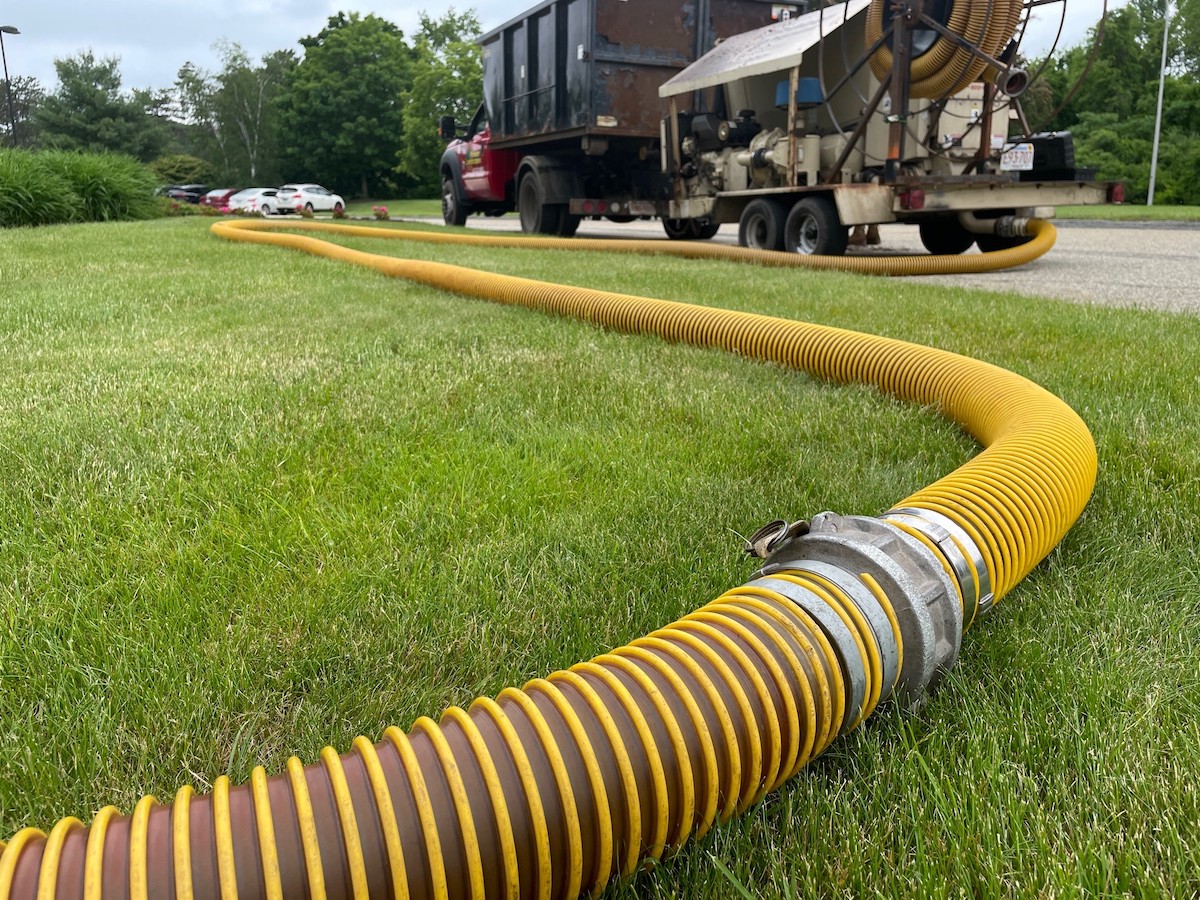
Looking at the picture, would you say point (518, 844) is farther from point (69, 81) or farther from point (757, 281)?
point (69, 81)

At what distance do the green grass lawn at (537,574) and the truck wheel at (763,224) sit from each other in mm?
5903

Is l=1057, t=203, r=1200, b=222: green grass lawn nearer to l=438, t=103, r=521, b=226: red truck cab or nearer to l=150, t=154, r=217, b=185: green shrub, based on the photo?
l=438, t=103, r=521, b=226: red truck cab

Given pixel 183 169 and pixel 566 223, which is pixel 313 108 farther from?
pixel 566 223

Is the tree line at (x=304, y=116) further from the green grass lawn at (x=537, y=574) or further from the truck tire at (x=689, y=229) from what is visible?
the green grass lawn at (x=537, y=574)

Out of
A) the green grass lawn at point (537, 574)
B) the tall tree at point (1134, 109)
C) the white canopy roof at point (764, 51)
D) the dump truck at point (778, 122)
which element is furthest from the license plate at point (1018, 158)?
the tall tree at point (1134, 109)

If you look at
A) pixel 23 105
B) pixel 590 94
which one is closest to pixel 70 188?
pixel 590 94

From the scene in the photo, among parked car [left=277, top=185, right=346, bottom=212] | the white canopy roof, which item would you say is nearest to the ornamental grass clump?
the white canopy roof

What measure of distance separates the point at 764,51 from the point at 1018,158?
9.44 feet

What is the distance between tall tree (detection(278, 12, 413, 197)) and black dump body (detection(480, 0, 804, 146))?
155 ft

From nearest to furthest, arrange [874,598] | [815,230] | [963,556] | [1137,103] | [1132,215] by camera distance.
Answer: [874,598] < [963,556] < [815,230] < [1132,215] < [1137,103]

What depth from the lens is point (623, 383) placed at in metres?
3.44

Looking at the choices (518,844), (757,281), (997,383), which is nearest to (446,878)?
(518,844)

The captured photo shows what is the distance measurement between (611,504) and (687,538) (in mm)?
247

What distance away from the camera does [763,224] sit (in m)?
10.1
